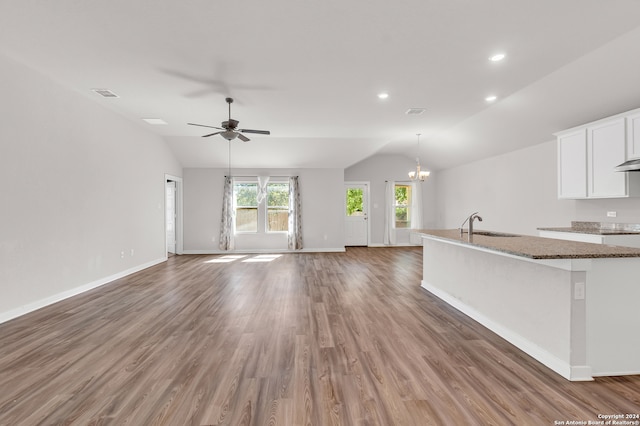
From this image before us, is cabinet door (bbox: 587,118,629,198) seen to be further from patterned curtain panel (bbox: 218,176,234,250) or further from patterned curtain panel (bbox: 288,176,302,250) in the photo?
patterned curtain panel (bbox: 218,176,234,250)

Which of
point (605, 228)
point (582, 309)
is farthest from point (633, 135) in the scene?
point (582, 309)

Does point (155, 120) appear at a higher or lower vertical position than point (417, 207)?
higher

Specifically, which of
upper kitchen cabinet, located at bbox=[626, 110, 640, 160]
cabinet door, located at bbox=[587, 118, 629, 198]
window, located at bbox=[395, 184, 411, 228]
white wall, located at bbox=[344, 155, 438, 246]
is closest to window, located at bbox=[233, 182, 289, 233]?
white wall, located at bbox=[344, 155, 438, 246]

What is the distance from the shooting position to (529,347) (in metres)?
2.46

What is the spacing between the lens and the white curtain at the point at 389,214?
375 inches

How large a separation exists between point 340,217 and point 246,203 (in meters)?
2.86

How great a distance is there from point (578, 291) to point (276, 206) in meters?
7.45

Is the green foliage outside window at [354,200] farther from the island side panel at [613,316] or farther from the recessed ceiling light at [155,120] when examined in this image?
the island side panel at [613,316]

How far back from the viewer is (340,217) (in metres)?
8.74

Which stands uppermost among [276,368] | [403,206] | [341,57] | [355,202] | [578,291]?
[341,57]

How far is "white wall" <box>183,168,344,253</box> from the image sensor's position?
27.8 ft

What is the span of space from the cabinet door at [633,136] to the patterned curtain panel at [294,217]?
6.68 metres

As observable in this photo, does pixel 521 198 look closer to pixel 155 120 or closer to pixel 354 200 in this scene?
pixel 354 200

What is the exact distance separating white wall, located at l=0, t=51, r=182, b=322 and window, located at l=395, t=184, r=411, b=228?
24.1ft
